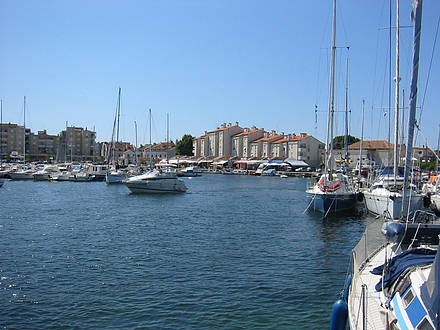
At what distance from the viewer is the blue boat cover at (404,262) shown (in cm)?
861

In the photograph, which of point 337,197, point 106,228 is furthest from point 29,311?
point 337,197

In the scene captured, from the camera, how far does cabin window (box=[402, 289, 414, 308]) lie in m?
7.50

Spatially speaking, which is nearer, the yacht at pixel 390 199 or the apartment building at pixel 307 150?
the yacht at pixel 390 199

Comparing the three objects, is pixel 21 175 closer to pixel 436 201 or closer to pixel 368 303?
pixel 436 201

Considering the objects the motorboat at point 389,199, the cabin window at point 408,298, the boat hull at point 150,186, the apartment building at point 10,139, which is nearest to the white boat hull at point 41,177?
the boat hull at point 150,186

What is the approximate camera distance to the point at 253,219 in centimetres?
2992

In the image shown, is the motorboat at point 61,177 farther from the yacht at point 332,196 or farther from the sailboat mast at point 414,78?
the sailboat mast at point 414,78

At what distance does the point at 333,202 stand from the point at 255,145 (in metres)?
94.4

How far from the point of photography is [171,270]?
52.6 ft

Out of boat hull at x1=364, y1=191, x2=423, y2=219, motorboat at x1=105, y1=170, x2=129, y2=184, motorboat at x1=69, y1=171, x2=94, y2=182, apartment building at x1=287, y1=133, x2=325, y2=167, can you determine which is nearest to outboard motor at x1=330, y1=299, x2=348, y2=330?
boat hull at x1=364, y1=191, x2=423, y2=219

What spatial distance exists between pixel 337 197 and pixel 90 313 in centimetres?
2280

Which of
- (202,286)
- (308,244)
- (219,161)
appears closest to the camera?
(202,286)

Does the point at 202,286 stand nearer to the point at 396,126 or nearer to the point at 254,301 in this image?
the point at 254,301

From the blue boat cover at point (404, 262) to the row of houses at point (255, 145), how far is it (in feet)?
343
